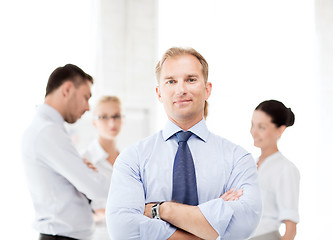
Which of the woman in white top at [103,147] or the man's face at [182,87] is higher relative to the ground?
the man's face at [182,87]

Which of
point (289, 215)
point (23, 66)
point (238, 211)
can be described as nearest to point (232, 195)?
point (238, 211)

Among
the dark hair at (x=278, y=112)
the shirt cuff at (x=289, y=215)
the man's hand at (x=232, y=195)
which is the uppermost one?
the dark hair at (x=278, y=112)

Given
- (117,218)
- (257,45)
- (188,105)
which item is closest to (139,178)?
(117,218)

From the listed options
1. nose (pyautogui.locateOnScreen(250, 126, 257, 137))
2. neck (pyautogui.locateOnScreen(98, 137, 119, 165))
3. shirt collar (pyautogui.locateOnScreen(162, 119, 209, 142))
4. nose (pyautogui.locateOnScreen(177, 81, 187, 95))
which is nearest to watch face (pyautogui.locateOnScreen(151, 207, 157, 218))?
shirt collar (pyautogui.locateOnScreen(162, 119, 209, 142))

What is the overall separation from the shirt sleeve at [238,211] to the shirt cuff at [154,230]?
14 centimetres

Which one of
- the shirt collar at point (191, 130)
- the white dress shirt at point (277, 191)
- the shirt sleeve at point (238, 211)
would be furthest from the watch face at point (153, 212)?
the white dress shirt at point (277, 191)

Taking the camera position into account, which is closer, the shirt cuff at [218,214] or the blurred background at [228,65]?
the shirt cuff at [218,214]

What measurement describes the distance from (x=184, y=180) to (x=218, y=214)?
0.16 metres

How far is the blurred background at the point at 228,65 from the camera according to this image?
1722 mm

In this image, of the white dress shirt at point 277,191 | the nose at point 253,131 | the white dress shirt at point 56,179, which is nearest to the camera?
the white dress shirt at point 277,191

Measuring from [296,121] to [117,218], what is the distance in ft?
3.01

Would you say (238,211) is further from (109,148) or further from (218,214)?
(109,148)

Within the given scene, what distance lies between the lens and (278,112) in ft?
5.65

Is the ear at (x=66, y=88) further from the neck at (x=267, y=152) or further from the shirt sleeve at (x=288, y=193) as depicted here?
the shirt sleeve at (x=288, y=193)
